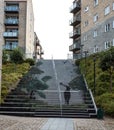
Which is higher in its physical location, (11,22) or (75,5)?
(75,5)

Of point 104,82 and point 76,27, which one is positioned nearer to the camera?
point 104,82

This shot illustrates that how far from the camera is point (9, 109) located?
27062 millimetres

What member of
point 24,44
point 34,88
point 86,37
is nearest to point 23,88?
point 34,88

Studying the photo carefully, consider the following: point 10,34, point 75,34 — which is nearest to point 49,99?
point 75,34

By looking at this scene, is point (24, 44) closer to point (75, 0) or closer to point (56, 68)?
point (75, 0)

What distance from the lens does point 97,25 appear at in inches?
2408

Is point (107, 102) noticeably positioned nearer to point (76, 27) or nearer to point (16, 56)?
point (16, 56)

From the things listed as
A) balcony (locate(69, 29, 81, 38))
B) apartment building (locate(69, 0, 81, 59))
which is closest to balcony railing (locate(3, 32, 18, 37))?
balcony (locate(69, 29, 81, 38))

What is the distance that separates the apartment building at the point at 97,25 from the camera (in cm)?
5631

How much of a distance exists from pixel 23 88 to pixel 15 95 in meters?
3.10

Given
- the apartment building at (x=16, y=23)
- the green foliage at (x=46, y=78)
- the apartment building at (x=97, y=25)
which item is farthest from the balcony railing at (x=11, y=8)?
the green foliage at (x=46, y=78)

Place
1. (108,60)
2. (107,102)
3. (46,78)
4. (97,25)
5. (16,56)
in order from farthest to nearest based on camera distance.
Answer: (97,25), (16,56), (46,78), (108,60), (107,102)

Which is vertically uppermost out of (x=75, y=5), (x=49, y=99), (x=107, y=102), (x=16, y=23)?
(x=75, y=5)

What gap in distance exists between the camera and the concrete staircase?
26.2m
